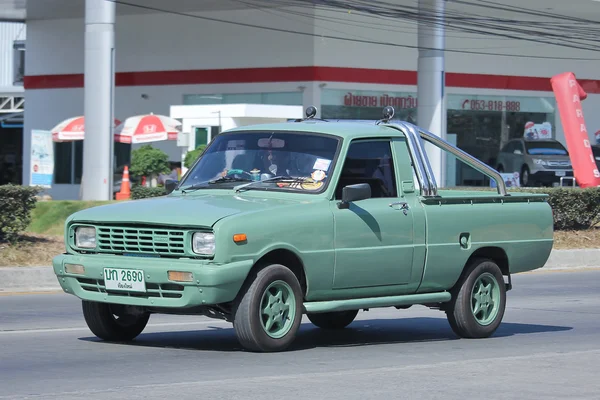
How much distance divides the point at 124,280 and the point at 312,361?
1.55 meters

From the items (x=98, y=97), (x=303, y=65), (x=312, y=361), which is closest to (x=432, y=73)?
(x=303, y=65)

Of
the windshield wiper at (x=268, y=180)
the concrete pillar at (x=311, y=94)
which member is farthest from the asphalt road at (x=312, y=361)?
the concrete pillar at (x=311, y=94)

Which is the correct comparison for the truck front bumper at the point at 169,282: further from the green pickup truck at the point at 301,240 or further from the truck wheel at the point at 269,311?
the truck wheel at the point at 269,311

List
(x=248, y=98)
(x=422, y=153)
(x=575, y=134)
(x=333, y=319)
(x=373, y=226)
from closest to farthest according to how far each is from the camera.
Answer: (x=373, y=226) → (x=422, y=153) → (x=333, y=319) → (x=575, y=134) → (x=248, y=98)

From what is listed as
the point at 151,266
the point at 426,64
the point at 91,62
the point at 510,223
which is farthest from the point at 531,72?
the point at 151,266

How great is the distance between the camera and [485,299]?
10867 millimetres

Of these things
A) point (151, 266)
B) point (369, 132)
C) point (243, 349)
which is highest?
point (369, 132)

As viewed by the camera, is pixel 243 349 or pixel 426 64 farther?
pixel 426 64

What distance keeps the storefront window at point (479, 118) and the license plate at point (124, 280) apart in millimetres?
34471

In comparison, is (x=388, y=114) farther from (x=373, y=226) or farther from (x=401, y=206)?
(x=373, y=226)

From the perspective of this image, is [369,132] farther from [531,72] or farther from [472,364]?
[531,72]

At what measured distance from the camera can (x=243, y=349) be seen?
948cm

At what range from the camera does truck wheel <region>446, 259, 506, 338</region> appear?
1059 cm

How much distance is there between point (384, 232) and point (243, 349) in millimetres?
1533
